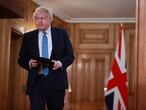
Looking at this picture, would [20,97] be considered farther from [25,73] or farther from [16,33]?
[16,33]

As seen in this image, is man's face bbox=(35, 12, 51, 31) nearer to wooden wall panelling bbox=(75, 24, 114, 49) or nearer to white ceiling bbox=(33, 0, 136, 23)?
white ceiling bbox=(33, 0, 136, 23)

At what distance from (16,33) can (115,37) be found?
306 cm

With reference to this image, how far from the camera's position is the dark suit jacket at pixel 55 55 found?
279 centimetres

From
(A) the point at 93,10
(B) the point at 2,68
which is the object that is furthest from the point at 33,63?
(A) the point at 93,10

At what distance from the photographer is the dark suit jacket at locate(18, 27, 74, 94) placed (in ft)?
9.16

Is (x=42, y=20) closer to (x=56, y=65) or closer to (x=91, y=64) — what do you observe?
(x=56, y=65)

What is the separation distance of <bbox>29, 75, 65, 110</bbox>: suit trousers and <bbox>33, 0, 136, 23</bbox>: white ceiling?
4.36 meters

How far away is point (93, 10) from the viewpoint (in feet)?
25.7

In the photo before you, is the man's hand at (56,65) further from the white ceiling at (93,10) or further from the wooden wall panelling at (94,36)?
the wooden wall panelling at (94,36)

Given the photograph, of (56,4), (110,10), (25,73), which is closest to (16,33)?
(25,73)

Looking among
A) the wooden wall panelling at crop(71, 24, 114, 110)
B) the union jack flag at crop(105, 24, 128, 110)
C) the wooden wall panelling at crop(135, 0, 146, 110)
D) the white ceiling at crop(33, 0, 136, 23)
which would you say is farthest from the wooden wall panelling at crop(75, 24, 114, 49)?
the wooden wall panelling at crop(135, 0, 146, 110)

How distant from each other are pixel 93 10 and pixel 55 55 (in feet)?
16.6

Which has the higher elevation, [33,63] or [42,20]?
[42,20]

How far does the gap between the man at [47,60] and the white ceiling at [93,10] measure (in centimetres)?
416
